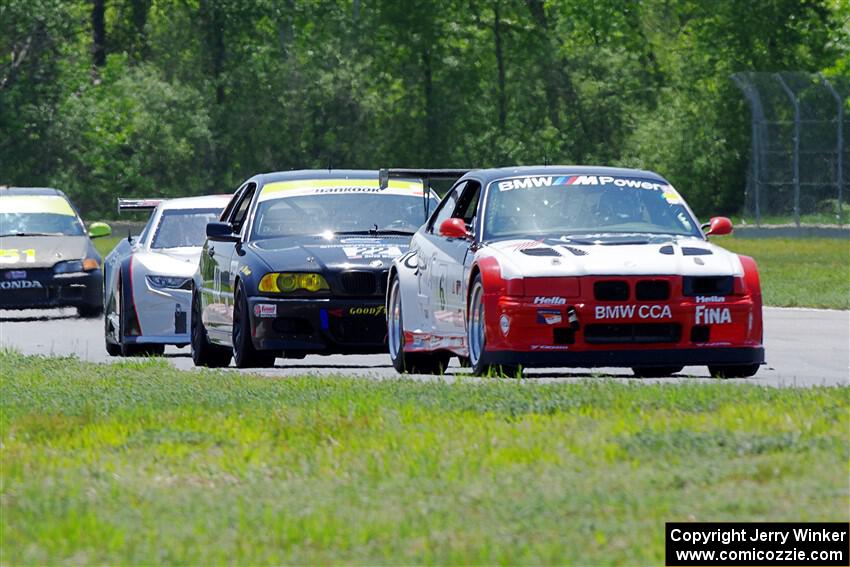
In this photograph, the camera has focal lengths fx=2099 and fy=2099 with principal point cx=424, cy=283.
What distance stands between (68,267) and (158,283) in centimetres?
574

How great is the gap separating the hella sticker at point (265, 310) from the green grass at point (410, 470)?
12.3ft

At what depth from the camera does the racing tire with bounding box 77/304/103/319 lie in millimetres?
24641

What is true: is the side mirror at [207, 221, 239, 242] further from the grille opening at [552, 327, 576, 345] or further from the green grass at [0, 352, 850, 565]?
the green grass at [0, 352, 850, 565]

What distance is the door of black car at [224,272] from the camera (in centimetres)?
1593

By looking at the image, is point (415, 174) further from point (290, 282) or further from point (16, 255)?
point (16, 255)

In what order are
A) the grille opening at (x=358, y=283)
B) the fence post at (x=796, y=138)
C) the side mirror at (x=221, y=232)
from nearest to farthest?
1. the grille opening at (x=358, y=283)
2. the side mirror at (x=221, y=232)
3. the fence post at (x=796, y=138)

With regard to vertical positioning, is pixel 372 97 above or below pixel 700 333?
below

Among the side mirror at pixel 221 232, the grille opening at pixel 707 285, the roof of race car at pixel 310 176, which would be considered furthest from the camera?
the roof of race car at pixel 310 176

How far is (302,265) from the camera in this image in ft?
50.0

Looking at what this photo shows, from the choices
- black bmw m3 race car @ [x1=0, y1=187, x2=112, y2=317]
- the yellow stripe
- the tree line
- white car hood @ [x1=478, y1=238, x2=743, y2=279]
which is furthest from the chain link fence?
white car hood @ [x1=478, y1=238, x2=743, y2=279]

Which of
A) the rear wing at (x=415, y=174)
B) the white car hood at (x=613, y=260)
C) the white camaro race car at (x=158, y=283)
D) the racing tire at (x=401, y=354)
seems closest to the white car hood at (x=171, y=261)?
the white camaro race car at (x=158, y=283)

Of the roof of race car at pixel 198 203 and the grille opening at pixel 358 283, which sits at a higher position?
the grille opening at pixel 358 283

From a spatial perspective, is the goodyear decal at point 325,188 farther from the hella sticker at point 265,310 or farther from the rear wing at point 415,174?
the hella sticker at point 265,310

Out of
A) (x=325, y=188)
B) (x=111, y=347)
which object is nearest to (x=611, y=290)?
(x=325, y=188)
